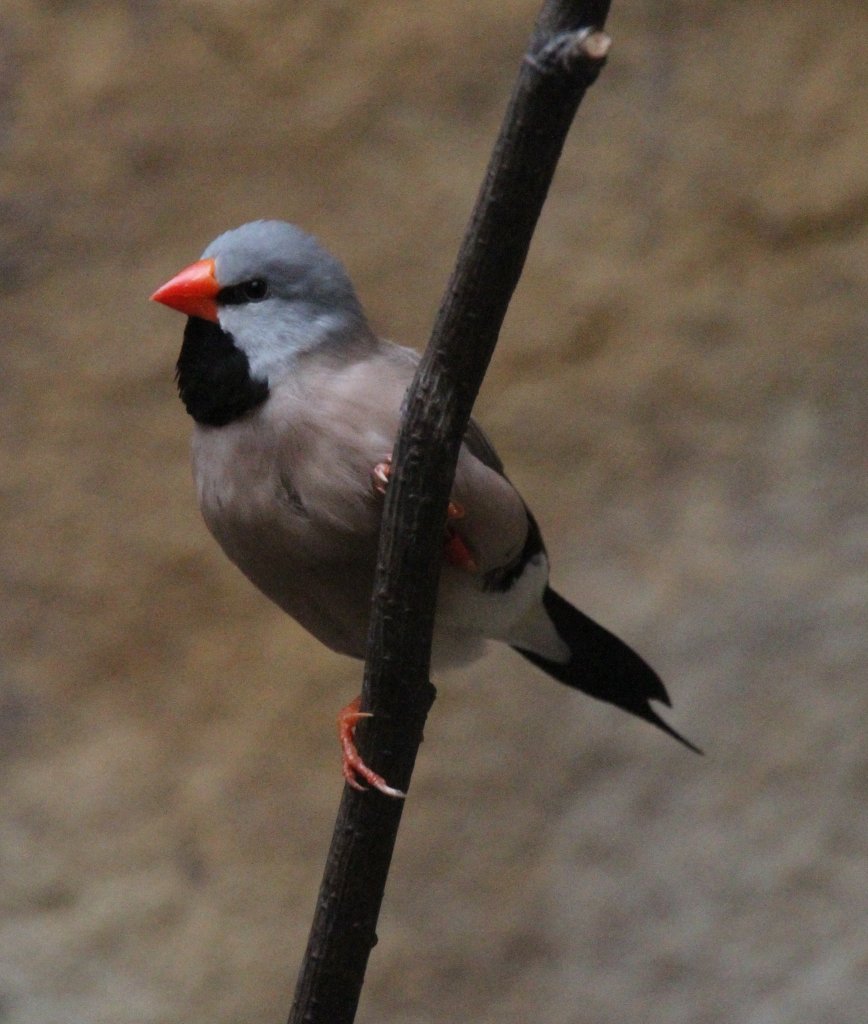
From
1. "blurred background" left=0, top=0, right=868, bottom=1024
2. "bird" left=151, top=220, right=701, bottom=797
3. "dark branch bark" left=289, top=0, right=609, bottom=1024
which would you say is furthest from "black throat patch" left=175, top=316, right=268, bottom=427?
"blurred background" left=0, top=0, right=868, bottom=1024

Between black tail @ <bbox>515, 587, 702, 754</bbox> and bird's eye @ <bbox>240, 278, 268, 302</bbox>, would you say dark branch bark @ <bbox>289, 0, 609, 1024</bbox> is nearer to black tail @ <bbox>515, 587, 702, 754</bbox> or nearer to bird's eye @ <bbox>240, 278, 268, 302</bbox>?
bird's eye @ <bbox>240, 278, 268, 302</bbox>

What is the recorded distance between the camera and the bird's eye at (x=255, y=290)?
1.70 metres

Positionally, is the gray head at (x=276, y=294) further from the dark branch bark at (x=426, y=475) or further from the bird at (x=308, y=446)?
the dark branch bark at (x=426, y=475)

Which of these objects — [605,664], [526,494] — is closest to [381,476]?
[605,664]

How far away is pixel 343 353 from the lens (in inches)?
66.4

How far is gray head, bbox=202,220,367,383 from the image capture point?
1.67 metres

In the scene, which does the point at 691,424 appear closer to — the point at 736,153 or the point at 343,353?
the point at 736,153

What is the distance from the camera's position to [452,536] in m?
1.59

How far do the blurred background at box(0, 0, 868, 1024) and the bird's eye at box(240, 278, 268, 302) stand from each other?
1.28 metres

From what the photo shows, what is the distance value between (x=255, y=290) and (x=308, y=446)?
0.26 meters

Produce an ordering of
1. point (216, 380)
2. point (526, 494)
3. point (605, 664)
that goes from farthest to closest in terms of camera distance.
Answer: point (526, 494), point (605, 664), point (216, 380)

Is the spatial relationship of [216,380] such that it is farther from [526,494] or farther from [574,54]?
[526,494]

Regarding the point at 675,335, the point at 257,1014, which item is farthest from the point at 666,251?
the point at 257,1014

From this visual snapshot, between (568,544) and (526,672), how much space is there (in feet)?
0.99
